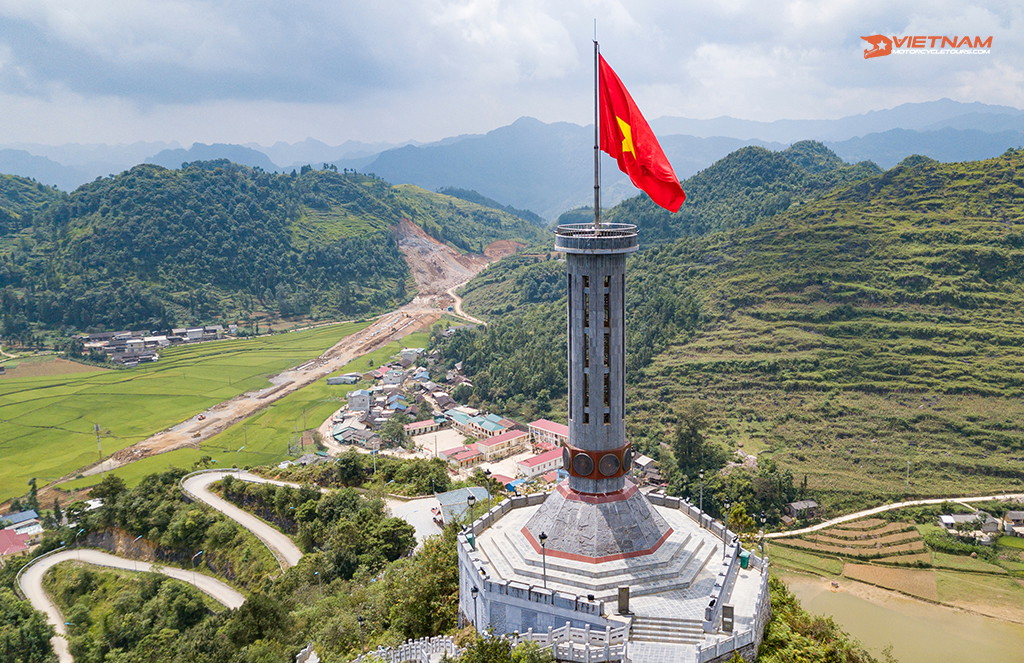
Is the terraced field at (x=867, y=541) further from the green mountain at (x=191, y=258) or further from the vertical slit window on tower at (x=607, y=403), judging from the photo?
the green mountain at (x=191, y=258)

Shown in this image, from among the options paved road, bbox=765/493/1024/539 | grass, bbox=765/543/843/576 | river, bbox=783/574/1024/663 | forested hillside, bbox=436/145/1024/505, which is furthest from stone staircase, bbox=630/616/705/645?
forested hillside, bbox=436/145/1024/505

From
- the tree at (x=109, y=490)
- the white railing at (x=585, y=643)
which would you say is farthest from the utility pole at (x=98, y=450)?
the white railing at (x=585, y=643)

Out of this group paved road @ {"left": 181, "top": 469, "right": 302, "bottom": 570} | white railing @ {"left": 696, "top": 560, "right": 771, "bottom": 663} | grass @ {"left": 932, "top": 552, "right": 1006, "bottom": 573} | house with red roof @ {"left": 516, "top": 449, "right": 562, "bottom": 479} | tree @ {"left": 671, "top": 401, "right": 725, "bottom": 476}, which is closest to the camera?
white railing @ {"left": 696, "top": 560, "right": 771, "bottom": 663}

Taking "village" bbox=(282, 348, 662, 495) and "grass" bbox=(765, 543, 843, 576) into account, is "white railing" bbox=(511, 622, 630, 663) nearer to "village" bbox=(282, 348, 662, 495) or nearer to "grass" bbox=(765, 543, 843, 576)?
"village" bbox=(282, 348, 662, 495)

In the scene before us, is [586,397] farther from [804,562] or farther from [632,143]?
[804,562]

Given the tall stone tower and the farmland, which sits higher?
the tall stone tower

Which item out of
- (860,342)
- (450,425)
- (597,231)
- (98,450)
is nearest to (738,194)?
(860,342)
